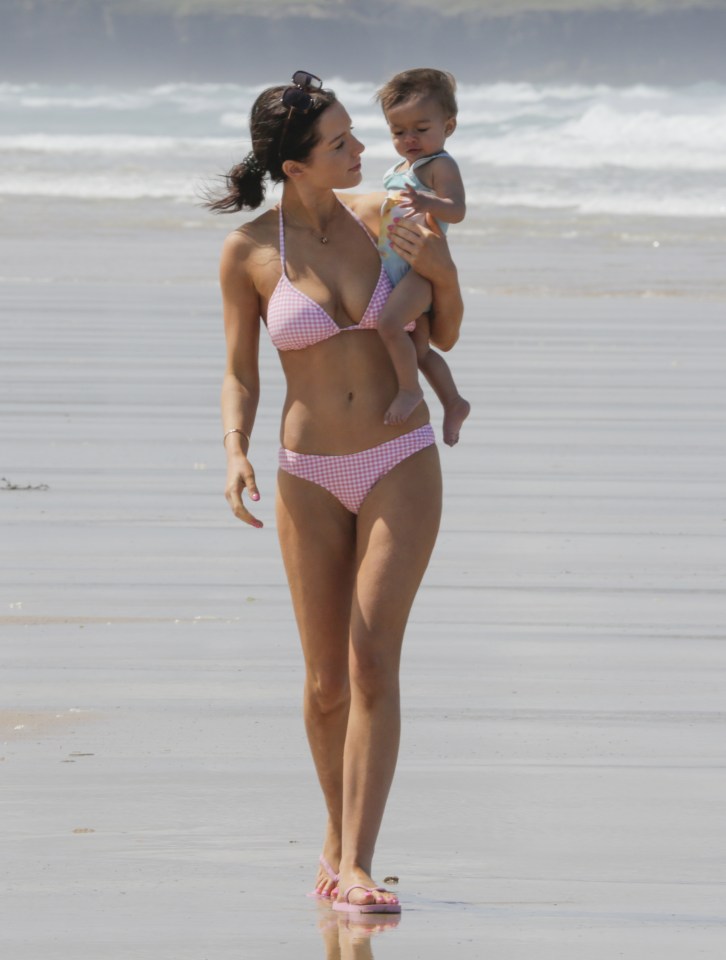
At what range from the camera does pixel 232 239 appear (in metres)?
4.06

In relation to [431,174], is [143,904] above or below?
below

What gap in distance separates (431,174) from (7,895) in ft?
6.23

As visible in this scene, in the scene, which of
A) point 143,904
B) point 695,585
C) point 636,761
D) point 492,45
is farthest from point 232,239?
point 492,45

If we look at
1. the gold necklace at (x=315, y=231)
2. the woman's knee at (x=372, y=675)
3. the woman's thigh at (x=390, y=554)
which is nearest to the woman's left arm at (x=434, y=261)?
the gold necklace at (x=315, y=231)

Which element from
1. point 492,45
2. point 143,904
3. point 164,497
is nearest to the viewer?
point 143,904

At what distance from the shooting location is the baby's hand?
13.4 ft

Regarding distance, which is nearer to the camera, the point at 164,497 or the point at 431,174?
the point at 431,174

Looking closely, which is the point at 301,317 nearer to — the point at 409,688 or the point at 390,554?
the point at 390,554

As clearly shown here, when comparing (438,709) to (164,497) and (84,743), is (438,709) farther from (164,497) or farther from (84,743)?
(164,497)

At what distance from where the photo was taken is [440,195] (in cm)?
430

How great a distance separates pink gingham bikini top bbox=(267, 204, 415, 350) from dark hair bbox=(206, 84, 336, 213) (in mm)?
231

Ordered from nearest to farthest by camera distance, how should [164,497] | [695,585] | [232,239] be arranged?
[232,239] → [695,585] → [164,497]

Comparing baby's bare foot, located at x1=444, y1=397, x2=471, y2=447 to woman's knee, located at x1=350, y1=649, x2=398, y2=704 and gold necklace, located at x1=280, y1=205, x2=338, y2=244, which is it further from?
woman's knee, located at x1=350, y1=649, x2=398, y2=704

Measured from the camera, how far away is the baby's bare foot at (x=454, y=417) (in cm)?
418
